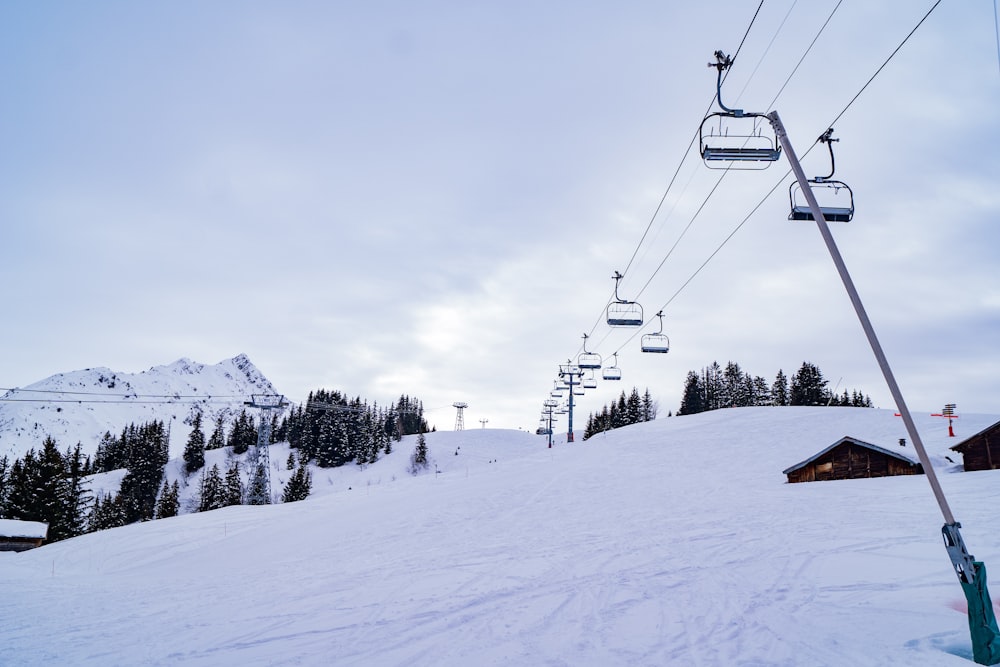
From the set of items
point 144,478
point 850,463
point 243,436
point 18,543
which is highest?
point 243,436

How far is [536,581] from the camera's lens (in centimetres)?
1188

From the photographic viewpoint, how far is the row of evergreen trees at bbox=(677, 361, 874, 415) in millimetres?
89625

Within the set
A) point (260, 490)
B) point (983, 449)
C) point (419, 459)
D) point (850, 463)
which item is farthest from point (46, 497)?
point (983, 449)

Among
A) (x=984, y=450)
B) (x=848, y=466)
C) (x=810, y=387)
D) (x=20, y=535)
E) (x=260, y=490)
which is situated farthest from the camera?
(x=810, y=387)

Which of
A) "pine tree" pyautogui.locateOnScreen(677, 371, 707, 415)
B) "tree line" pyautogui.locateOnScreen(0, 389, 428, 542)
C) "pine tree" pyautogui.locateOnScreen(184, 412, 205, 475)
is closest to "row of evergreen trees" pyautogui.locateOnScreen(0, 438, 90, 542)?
"tree line" pyautogui.locateOnScreen(0, 389, 428, 542)

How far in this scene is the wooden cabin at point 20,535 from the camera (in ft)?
107

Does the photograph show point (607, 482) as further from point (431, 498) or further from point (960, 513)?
point (960, 513)

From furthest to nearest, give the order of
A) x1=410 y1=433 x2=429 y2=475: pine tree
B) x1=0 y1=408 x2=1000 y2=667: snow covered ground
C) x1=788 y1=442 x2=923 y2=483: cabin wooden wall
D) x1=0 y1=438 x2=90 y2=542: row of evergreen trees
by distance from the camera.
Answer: x1=410 y1=433 x2=429 y2=475: pine tree → x1=0 y1=438 x2=90 y2=542: row of evergreen trees → x1=788 y1=442 x2=923 y2=483: cabin wooden wall → x1=0 y1=408 x2=1000 y2=667: snow covered ground

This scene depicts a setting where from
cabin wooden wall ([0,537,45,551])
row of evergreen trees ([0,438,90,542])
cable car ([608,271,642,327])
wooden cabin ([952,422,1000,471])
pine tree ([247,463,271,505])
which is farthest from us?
pine tree ([247,463,271,505])

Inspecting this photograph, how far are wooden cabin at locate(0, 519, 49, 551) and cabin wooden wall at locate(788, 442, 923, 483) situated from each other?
44618 mm

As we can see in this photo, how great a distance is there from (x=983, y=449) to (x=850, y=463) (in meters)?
5.61

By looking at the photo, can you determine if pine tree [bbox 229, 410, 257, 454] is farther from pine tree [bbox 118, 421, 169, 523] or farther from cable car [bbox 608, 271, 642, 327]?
cable car [bbox 608, 271, 642, 327]

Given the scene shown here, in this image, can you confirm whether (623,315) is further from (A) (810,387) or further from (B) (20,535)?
(A) (810,387)

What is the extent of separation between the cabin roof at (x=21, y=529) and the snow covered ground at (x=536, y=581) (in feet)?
26.5
